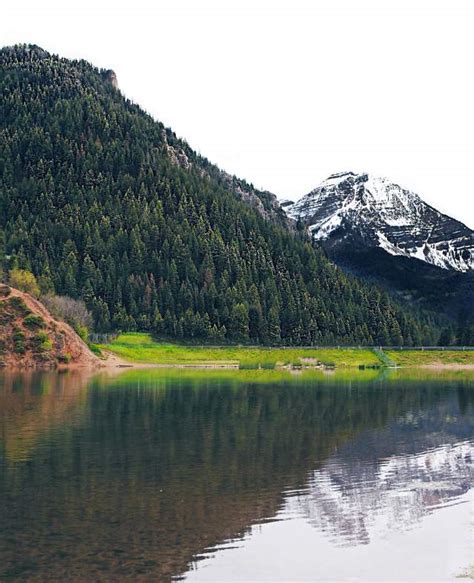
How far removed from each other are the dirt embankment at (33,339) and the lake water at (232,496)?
91337mm

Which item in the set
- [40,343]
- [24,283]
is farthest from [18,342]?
[24,283]

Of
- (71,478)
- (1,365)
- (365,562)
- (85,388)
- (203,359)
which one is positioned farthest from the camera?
(203,359)

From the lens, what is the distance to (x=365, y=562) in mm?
25250

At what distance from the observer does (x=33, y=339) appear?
6280 inches

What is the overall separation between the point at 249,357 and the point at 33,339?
52.9 metres

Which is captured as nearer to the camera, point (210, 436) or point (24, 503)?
point (24, 503)

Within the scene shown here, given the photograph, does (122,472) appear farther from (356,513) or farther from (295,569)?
(295,569)

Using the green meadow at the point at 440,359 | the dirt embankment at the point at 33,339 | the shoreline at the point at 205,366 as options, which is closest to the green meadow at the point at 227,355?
the shoreline at the point at 205,366

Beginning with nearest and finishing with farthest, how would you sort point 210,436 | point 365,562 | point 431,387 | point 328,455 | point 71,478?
point 365,562, point 71,478, point 328,455, point 210,436, point 431,387

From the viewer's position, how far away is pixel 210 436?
53594 millimetres

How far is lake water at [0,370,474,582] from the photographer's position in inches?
981

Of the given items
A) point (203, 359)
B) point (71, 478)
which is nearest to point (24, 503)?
point (71, 478)

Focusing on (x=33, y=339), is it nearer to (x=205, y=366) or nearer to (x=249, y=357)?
(x=205, y=366)

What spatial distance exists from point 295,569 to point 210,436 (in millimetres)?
29272
